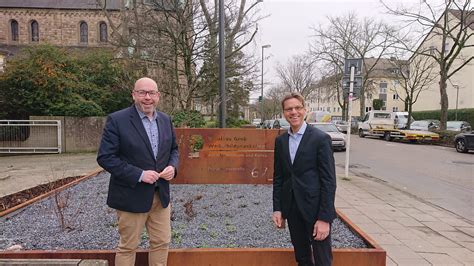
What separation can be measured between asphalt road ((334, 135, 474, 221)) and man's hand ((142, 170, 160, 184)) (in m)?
5.98

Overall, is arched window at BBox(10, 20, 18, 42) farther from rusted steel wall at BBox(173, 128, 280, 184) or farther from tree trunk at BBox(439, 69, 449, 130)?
tree trunk at BBox(439, 69, 449, 130)

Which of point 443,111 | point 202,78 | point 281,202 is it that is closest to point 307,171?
point 281,202

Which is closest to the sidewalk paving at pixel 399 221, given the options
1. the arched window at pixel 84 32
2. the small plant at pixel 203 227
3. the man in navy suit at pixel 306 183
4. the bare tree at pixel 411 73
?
the man in navy suit at pixel 306 183

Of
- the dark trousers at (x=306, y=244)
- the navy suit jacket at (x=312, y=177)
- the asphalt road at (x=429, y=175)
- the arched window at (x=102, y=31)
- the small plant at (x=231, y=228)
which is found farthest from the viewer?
the arched window at (x=102, y=31)

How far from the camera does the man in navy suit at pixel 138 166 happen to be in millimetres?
2670

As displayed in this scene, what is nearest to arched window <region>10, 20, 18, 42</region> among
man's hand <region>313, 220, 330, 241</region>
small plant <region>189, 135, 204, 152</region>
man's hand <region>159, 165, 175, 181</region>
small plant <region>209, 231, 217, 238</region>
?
small plant <region>189, 135, 204, 152</region>

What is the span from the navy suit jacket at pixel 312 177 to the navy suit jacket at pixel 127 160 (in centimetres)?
115

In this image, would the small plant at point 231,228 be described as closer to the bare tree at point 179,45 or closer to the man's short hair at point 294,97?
the man's short hair at point 294,97

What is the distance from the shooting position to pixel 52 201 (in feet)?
18.2

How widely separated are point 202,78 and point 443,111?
18.6m

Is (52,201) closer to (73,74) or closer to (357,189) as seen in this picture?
(357,189)

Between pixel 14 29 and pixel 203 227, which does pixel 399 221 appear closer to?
pixel 203 227

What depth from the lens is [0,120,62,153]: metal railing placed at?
1496 centimetres

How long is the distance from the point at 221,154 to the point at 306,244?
403 cm
